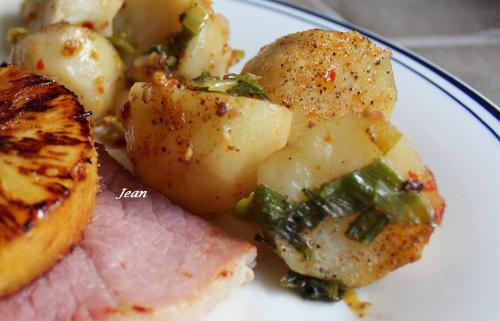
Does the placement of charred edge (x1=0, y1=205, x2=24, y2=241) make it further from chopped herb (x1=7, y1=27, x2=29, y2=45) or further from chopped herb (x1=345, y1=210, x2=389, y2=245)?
chopped herb (x1=7, y1=27, x2=29, y2=45)

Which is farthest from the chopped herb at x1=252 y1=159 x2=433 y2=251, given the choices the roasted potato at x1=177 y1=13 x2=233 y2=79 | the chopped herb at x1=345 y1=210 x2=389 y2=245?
the roasted potato at x1=177 y1=13 x2=233 y2=79

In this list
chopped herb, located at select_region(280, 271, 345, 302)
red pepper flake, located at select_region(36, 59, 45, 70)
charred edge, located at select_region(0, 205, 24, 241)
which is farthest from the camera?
red pepper flake, located at select_region(36, 59, 45, 70)

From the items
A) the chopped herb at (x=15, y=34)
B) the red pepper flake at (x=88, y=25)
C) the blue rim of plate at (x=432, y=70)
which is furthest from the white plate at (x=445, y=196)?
the red pepper flake at (x=88, y=25)

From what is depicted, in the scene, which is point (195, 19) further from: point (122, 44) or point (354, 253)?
point (354, 253)

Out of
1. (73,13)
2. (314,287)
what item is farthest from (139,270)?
(73,13)

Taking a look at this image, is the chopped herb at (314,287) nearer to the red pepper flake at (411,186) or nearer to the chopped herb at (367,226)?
the chopped herb at (367,226)
